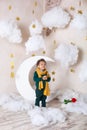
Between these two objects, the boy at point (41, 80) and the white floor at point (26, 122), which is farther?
the boy at point (41, 80)

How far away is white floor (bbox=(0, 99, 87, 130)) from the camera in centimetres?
197

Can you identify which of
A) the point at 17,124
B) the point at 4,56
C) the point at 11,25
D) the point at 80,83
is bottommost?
the point at 17,124

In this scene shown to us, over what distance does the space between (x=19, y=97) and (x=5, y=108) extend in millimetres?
357

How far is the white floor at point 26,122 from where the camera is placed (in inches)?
77.5

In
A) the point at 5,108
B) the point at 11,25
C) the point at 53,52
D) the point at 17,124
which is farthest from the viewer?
the point at 53,52

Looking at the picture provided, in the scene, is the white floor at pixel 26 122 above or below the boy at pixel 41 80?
below

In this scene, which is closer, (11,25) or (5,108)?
(5,108)

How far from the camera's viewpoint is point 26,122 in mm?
2098

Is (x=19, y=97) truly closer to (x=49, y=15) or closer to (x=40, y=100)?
(x=40, y=100)

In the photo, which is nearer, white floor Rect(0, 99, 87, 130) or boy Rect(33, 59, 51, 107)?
white floor Rect(0, 99, 87, 130)

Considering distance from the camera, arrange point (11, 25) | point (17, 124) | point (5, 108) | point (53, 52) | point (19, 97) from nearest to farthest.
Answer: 1. point (17, 124)
2. point (5, 108)
3. point (11, 25)
4. point (19, 97)
5. point (53, 52)


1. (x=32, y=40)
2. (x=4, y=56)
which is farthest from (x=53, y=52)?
(x=4, y=56)

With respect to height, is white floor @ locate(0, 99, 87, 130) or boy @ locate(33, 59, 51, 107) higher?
boy @ locate(33, 59, 51, 107)

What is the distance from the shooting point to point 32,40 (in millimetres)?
2699
